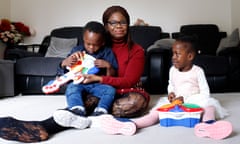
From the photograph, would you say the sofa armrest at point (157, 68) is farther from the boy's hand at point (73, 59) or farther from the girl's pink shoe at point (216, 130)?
the girl's pink shoe at point (216, 130)

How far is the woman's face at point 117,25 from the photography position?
207cm

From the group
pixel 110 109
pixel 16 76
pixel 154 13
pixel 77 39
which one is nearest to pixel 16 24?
pixel 77 39

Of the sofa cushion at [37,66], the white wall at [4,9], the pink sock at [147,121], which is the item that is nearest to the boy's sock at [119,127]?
the pink sock at [147,121]

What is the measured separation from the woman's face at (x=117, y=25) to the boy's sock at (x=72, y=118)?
588 mm

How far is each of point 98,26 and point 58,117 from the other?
64 centimetres

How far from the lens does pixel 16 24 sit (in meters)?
4.61

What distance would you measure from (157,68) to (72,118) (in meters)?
1.66

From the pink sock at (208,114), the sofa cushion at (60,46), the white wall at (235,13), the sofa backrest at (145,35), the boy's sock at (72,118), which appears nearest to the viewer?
the boy's sock at (72,118)

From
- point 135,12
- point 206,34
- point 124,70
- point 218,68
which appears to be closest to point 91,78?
point 124,70

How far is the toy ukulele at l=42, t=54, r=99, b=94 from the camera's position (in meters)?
1.95

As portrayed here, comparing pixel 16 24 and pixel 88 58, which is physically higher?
pixel 16 24

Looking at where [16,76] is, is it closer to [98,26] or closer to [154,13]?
[98,26]

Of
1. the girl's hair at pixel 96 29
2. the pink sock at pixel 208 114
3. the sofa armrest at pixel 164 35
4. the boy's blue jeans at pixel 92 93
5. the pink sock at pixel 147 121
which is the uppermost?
the girl's hair at pixel 96 29

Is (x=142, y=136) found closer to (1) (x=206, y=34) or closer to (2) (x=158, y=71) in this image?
(2) (x=158, y=71)
